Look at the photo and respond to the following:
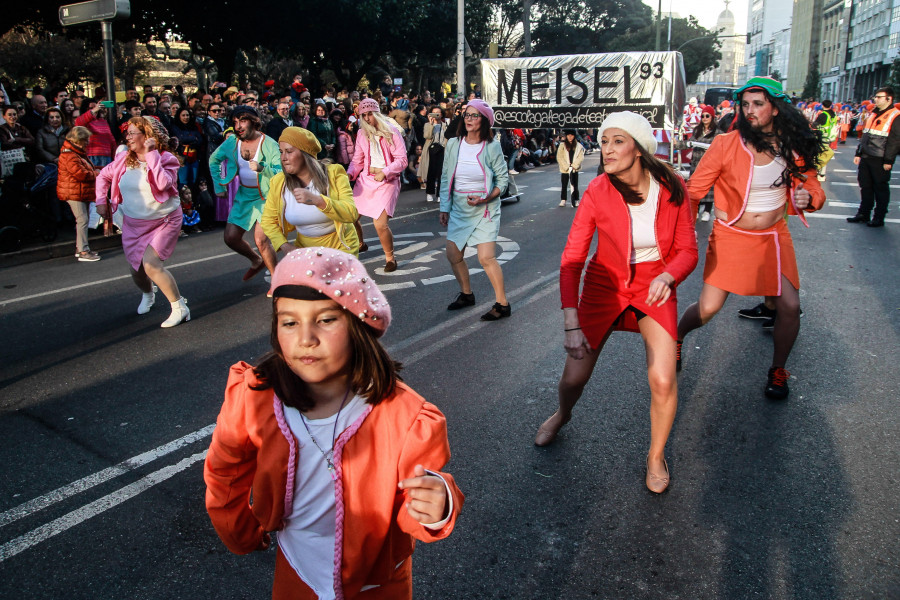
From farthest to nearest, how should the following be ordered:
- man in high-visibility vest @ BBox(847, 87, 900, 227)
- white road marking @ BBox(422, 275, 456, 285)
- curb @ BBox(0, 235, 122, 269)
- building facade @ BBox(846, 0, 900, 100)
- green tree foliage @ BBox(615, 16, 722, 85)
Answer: green tree foliage @ BBox(615, 16, 722, 85) < building facade @ BBox(846, 0, 900, 100) < man in high-visibility vest @ BBox(847, 87, 900, 227) < curb @ BBox(0, 235, 122, 269) < white road marking @ BBox(422, 275, 456, 285)

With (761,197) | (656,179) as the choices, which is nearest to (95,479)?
(656,179)

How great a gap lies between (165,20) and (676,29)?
67.9 metres

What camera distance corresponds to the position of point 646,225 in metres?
3.44

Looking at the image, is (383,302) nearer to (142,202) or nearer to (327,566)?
(327,566)

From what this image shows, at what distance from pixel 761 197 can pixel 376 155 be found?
4.56 m

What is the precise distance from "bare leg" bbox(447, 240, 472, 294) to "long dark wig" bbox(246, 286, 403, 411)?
15.6ft

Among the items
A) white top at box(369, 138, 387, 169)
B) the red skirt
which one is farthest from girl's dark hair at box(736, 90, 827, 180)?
white top at box(369, 138, 387, 169)

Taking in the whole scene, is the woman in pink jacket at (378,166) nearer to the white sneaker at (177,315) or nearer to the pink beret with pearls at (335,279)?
the white sneaker at (177,315)

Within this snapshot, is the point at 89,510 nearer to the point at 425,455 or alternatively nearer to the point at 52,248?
the point at 425,455

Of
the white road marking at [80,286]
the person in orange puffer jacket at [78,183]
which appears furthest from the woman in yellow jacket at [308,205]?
the person in orange puffer jacket at [78,183]

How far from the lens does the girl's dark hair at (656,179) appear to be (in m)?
3.41

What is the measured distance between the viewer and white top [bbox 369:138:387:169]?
792 centimetres

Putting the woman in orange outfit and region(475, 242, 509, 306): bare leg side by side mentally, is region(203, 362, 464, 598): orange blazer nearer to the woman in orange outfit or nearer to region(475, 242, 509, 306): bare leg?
the woman in orange outfit

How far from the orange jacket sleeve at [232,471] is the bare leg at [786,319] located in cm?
384
